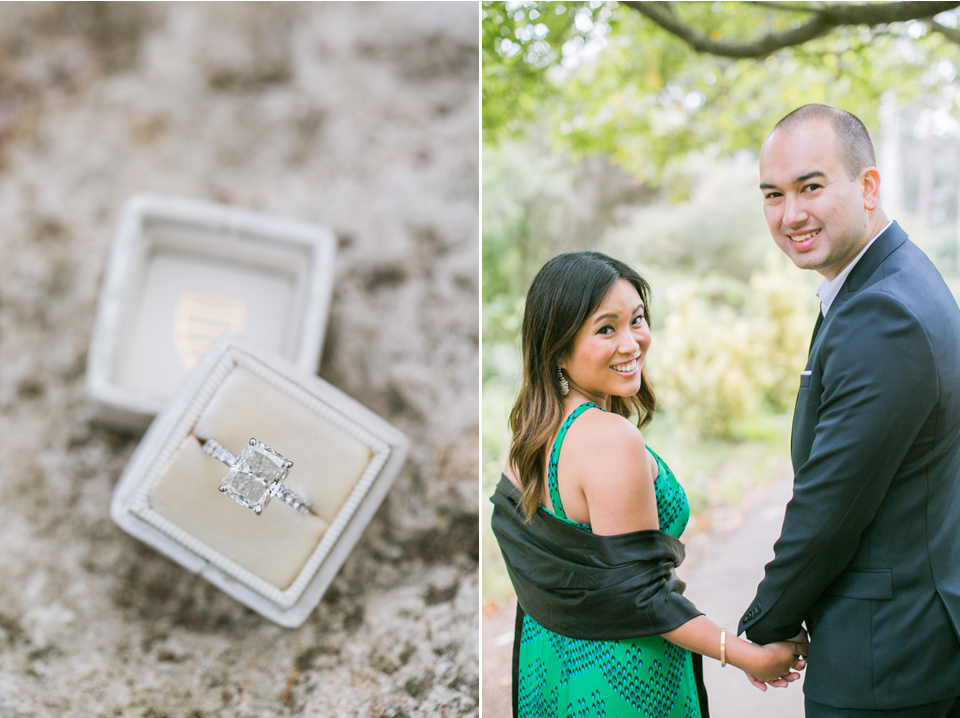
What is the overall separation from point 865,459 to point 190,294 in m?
1.21

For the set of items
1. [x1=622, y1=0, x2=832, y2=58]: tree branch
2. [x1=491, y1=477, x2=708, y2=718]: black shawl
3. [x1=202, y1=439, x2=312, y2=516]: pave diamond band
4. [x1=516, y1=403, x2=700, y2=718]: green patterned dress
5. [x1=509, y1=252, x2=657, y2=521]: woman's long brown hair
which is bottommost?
[x1=516, y1=403, x2=700, y2=718]: green patterned dress

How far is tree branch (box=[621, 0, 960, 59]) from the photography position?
39.8 inches

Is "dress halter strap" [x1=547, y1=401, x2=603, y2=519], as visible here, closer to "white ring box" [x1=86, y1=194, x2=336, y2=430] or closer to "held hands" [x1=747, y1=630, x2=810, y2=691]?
"held hands" [x1=747, y1=630, x2=810, y2=691]

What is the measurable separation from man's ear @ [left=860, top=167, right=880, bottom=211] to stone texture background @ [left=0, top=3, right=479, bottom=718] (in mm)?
842

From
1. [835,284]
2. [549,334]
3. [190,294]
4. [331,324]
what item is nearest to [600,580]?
[549,334]

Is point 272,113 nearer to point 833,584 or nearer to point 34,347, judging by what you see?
point 34,347

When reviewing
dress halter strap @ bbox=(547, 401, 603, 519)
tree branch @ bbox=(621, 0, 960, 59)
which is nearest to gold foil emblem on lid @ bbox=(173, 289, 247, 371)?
dress halter strap @ bbox=(547, 401, 603, 519)

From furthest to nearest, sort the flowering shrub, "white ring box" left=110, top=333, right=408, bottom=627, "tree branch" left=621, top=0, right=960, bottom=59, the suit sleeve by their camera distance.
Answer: the flowering shrub, "tree branch" left=621, top=0, right=960, bottom=59, "white ring box" left=110, top=333, right=408, bottom=627, the suit sleeve

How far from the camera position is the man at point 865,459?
659mm

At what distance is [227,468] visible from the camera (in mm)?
884

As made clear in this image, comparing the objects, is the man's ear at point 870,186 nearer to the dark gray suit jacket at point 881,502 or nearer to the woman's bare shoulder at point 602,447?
the dark gray suit jacket at point 881,502

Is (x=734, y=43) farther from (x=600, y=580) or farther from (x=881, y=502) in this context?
(x=600, y=580)

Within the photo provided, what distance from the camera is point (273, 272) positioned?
1313 millimetres

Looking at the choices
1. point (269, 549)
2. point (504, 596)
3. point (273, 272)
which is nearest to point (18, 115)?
point (273, 272)
